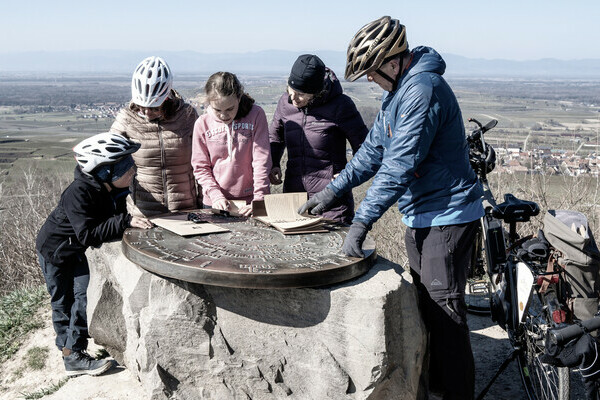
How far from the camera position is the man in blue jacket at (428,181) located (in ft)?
9.48

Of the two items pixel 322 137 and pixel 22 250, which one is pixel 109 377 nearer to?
pixel 322 137

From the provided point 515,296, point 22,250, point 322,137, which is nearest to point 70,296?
point 322,137

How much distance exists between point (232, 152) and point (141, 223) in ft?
2.75

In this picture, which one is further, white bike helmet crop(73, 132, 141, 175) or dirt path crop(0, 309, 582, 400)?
dirt path crop(0, 309, 582, 400)

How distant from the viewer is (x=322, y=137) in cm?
409

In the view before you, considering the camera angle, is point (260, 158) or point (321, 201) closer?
point (321, 201)

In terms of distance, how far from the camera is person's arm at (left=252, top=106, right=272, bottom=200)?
401 cm

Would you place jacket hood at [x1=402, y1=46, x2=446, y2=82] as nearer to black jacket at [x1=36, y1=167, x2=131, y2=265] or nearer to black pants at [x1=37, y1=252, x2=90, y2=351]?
black jacket at [x1=36, y1=167, x2=131, y2=265]

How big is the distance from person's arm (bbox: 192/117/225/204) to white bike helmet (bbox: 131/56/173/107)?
322mm

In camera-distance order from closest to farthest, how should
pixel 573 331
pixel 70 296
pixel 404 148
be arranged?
pixel 573 331 → pixel 404 148 → pixel 70 296

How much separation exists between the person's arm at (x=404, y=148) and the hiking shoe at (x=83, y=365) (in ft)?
7.46

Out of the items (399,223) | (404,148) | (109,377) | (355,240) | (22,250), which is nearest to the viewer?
(404,148)

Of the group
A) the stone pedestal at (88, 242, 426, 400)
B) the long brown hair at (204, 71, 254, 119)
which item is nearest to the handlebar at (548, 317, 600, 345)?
the stone pedestal at (88, 242, 426, 400)

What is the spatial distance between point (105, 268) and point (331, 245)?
1.55 meters
